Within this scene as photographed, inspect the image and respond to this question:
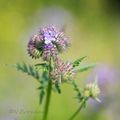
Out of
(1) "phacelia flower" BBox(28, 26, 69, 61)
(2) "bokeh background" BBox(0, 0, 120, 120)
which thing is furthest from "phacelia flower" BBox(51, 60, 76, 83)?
(2) "bokeh background" BBox(0, 0, 120, 120)

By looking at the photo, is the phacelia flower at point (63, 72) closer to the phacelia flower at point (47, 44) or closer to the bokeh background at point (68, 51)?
the phacelia flower at point (47, 44)

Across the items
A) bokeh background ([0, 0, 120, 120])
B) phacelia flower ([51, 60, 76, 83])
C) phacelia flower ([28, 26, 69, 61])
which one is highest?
bokeh background ([0, 0, 120, 120])

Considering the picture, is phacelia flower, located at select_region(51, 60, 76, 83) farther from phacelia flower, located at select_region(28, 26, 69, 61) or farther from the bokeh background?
the bokeh background

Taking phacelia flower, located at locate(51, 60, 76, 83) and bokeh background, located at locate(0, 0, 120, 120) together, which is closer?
phacelia flower, located at locate(51, 60, 76, 83)

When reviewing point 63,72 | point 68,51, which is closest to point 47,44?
point 63,72

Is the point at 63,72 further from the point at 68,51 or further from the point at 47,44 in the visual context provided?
the point at 68,51

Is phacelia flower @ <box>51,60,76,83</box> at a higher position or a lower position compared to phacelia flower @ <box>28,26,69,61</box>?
lower
